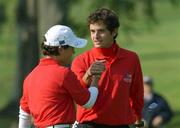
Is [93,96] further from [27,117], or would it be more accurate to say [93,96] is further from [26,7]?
[26,7]

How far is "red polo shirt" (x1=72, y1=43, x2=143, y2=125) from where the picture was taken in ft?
28.3

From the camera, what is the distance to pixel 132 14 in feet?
86.8

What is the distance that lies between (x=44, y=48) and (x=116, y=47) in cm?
81

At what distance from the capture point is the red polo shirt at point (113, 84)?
862cm

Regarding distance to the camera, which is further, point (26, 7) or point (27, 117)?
point (26, 7)

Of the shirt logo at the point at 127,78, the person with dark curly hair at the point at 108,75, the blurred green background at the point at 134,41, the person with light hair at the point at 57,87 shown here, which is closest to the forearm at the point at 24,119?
the person with light hair at the point at 57,87

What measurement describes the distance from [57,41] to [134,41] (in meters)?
38.3

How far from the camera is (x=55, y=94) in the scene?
26.8ft

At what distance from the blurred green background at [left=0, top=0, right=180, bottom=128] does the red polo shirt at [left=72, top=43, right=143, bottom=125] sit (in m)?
11.1

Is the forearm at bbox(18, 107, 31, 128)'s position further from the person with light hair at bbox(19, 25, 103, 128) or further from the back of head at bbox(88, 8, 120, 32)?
the back of head at bbox(88, 8, 120, 32)

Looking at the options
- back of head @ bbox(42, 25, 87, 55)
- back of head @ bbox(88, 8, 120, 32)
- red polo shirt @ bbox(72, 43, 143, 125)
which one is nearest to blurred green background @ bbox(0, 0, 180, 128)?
red polo shirt @ bbox(72, 43, 143, 125)

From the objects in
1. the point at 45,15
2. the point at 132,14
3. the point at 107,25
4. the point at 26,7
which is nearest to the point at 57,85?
the point at 107,25

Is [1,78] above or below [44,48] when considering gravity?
below

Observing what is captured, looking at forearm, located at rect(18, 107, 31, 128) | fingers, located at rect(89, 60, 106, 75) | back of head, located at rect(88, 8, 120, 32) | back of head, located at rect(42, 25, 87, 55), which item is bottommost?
forearm, located at rect(18, 107, 31, 128)
